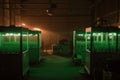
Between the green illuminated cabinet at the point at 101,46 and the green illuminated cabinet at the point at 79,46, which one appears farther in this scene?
the green illuminated cabinet at the point at 79,46

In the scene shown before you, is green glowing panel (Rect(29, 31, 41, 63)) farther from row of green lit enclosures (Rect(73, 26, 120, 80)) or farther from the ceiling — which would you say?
the ceiling

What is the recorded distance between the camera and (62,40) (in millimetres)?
29469

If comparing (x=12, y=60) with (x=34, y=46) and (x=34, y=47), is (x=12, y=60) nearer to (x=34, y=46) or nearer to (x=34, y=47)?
(x=34, y=47)

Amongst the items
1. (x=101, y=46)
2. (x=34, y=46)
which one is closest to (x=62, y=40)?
(x=34, y=46)

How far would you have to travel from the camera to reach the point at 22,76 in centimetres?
1255

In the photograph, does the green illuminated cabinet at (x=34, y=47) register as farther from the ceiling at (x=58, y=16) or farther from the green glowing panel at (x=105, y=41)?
the ceiling at (x=58, y=16)

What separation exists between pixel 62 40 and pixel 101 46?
1604 cm

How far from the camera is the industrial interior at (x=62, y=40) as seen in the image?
40.9 feet

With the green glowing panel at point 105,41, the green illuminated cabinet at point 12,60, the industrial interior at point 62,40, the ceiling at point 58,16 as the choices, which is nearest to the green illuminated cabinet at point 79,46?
the industrial interior at point 62,40

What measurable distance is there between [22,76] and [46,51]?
17.9m

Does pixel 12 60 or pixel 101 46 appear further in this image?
pixel 101 46

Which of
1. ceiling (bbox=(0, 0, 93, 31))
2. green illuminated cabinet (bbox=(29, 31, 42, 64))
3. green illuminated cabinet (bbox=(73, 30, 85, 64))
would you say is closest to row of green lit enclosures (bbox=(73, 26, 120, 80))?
green illuminated cabinet (bbox=(73, 30, 85, 64))

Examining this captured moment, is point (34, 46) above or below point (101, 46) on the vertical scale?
below

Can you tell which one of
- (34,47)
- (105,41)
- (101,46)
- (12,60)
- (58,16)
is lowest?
(12,60)
